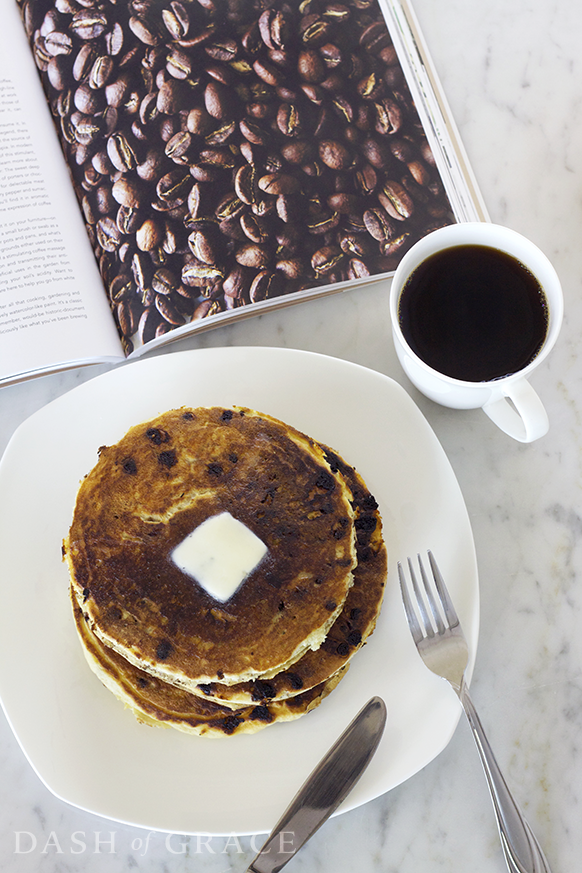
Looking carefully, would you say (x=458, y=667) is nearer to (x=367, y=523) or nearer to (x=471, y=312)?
(x=367, y=523)

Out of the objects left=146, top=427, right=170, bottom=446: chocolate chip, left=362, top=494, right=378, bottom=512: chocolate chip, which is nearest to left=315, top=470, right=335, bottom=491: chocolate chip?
left=362, top=494, right=378, bottom=512: chocolate chip

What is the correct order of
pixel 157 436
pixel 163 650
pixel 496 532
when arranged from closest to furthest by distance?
pixel 163 650
pixel 157 436
pixel 496 532

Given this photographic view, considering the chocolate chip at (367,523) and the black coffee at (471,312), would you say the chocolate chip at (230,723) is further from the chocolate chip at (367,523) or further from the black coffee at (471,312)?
the black coffee at (471,312)

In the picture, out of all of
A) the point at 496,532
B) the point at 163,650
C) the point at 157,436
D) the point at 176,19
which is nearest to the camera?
the point at 163,650

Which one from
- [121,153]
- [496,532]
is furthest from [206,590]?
[121,153]

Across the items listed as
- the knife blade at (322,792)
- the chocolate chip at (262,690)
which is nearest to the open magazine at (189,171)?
the chocolate chip at (262,690)

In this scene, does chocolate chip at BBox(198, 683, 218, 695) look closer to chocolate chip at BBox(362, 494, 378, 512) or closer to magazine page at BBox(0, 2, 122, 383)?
chocolate chip at BBox(362, 494, 378, 512)
